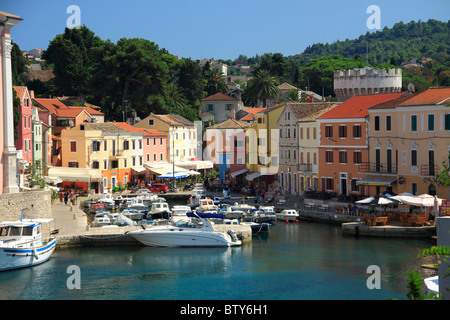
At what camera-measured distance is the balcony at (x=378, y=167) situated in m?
49.7

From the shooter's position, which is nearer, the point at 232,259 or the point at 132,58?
the point at 232,259

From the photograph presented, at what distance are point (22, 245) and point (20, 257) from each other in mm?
579

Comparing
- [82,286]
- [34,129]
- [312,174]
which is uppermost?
[34,129]

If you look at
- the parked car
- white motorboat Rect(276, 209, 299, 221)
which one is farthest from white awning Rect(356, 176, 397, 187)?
the parked car

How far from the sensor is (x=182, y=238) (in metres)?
41.2

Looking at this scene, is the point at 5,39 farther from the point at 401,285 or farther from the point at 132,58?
the point at 132,58

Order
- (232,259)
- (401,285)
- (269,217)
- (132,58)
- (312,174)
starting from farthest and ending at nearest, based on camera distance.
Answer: (132,58) → (312,174) → (269,217) → (232,259) → (401,285)

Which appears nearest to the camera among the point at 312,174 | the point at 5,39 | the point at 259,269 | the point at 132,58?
the point at 259,269

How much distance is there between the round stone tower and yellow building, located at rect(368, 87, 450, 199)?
70.3 feet

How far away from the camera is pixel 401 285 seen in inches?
1156

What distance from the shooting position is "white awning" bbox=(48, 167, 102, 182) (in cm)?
6600

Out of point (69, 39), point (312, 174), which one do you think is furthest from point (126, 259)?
point (69, 39)

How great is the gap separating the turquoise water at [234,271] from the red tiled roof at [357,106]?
14.3 metres

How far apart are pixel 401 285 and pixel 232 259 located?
10242 mm
